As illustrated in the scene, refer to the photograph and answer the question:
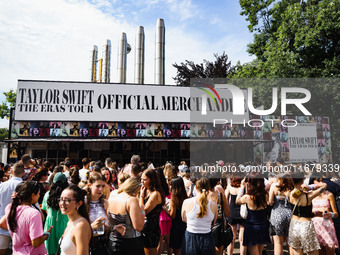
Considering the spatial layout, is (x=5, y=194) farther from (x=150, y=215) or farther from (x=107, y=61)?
(x=107, y=61)

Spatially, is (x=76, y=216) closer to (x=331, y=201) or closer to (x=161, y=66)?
(x=331, y=201)

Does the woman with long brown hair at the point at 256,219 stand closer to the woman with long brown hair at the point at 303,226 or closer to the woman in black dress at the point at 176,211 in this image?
the woman with long brown hair at the point at 303,226

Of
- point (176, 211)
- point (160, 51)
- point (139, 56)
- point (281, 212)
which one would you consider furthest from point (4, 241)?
point (139, 56)

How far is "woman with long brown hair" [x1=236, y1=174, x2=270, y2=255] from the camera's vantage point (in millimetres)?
4895

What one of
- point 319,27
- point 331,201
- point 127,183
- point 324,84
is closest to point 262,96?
point 324,84

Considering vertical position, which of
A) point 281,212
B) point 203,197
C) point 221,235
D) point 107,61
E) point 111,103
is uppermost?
point 107,61

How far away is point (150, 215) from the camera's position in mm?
4449

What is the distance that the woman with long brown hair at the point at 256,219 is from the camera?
4.89 meters

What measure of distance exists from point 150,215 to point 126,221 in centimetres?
103

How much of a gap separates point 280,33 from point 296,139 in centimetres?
919

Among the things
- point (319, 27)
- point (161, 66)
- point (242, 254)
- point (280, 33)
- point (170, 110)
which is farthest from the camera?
point (161, 66)

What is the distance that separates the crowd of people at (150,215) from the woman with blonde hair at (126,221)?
0.5 inches

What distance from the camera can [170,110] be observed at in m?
21.4

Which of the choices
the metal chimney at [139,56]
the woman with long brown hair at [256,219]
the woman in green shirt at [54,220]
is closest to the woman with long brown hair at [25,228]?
the woman in green shirt at [54,220]
